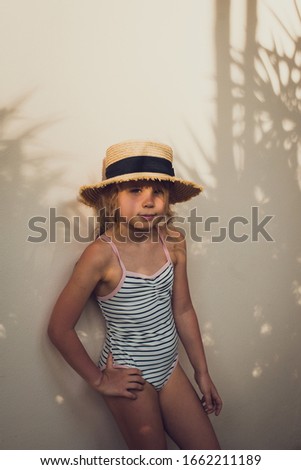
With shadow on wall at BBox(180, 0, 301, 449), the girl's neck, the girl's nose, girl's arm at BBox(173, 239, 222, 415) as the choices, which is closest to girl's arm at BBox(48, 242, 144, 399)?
the girl's neck

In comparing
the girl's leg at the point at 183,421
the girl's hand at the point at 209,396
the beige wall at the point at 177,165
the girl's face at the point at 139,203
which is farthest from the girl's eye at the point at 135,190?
the girl's hand at the point at 209,396

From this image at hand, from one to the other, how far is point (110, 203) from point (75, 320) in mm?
528

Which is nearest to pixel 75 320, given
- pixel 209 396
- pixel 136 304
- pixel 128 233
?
pixel 136 304

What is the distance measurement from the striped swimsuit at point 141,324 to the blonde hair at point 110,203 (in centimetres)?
11

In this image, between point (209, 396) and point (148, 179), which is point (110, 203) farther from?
point (209, 396)

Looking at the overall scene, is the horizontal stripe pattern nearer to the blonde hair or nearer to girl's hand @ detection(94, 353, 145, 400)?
girl's hand @ detection(94, 353, 145, 400)

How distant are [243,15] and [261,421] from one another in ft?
8.14

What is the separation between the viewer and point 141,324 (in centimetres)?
195

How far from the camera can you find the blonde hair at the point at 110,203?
1.88 m

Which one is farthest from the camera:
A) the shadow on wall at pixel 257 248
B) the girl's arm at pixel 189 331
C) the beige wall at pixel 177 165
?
the shadow on wall at pixel 257 248

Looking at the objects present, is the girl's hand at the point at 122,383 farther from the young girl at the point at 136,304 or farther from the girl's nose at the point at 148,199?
the girl's nose at the point at 148,199
